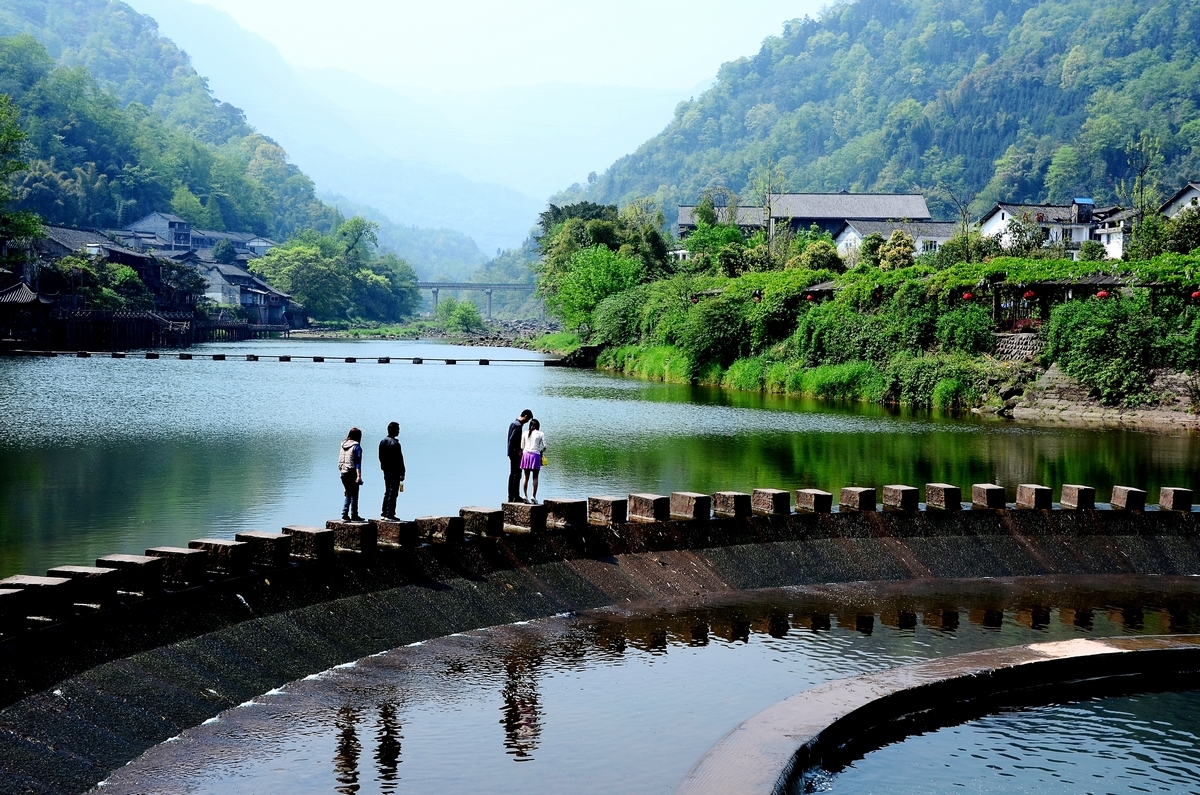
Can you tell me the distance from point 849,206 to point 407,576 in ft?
410

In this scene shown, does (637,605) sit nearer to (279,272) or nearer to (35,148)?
(279,272)

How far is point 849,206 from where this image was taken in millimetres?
137375

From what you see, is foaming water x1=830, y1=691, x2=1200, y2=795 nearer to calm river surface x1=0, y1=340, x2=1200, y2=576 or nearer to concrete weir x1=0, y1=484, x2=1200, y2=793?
concrete weir x1=0, y1=484, x2=1200, y2=793

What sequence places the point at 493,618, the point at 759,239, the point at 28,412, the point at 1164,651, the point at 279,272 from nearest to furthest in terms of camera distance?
the point at 1164,651 < the point at 493,618 < the point at 28,412 < the point at 759,239 < the point at 279,272

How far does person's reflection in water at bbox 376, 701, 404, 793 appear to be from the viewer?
1242cm

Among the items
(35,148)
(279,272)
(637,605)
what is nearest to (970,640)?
(637,605)

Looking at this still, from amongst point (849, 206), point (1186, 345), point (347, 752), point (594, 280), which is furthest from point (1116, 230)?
point (347, 752)

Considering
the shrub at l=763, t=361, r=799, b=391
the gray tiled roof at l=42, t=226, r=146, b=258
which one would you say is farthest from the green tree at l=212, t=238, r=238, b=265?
the shrub at l=763, t=361, r=799, b=391

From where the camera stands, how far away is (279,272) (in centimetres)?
17200

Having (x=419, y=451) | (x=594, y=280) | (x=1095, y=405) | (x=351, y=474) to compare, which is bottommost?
(x=419, y=451)

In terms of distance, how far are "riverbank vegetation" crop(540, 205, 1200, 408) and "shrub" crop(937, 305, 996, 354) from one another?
6cm

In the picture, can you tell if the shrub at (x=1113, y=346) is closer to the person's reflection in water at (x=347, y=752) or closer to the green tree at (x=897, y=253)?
the green tree at (x=897, y=253)

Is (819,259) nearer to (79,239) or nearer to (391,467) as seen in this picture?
(391,467)

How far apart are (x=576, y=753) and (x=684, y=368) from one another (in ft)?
208
